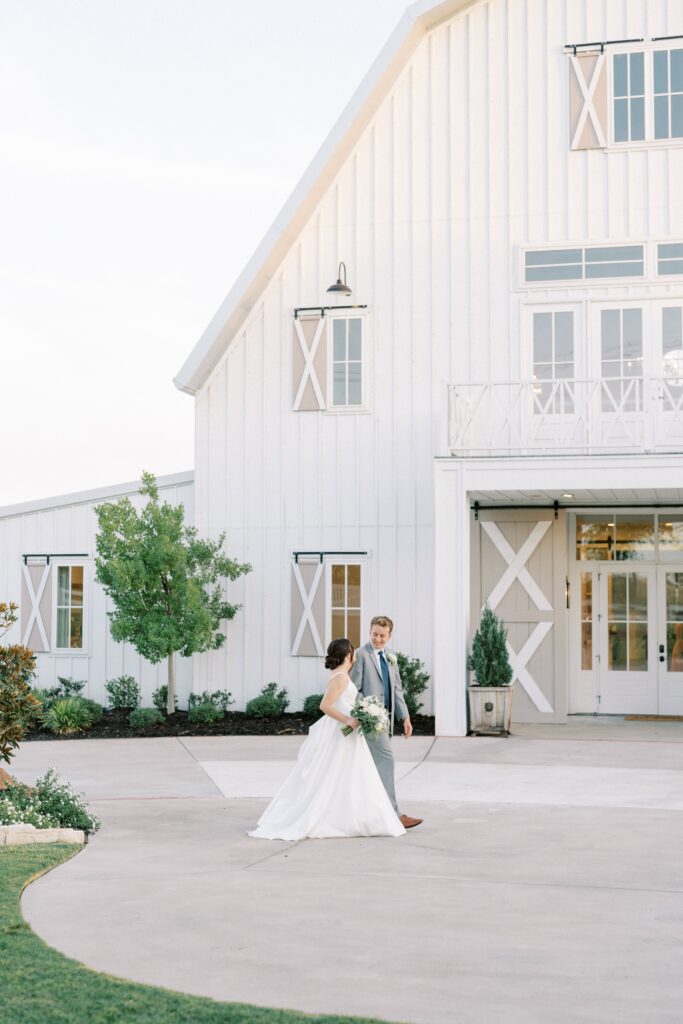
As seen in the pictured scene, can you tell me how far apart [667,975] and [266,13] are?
14.7m

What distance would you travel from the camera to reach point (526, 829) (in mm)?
9648

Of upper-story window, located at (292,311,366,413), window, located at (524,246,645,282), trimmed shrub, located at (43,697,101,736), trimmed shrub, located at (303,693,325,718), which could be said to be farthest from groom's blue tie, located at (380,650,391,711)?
window, located at (524,246,645,282)

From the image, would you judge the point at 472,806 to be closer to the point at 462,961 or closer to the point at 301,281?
the point at 462,961

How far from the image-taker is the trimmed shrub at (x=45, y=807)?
920 cm

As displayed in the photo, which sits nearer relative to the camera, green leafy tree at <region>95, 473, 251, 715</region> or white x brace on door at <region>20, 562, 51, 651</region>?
green leafy tree at <region>95, 473, 251, 715</region>

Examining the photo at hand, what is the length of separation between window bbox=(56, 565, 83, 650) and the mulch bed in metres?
1.73

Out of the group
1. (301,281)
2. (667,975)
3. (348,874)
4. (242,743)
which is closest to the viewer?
(667,975)

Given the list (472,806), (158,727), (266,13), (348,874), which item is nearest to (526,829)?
(472,806)

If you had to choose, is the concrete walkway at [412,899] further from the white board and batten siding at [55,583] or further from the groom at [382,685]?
the white board and batten siding at [55,583]

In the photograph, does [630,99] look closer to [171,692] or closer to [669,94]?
[669,94]

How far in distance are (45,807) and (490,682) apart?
730 centimetres

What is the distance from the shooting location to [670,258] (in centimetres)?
1689

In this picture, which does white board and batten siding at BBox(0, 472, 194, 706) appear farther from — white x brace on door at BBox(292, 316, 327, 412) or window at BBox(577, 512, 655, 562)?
window at BBox(577, 512, 655, 562)

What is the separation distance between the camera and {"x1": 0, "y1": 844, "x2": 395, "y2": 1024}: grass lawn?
5.13m
